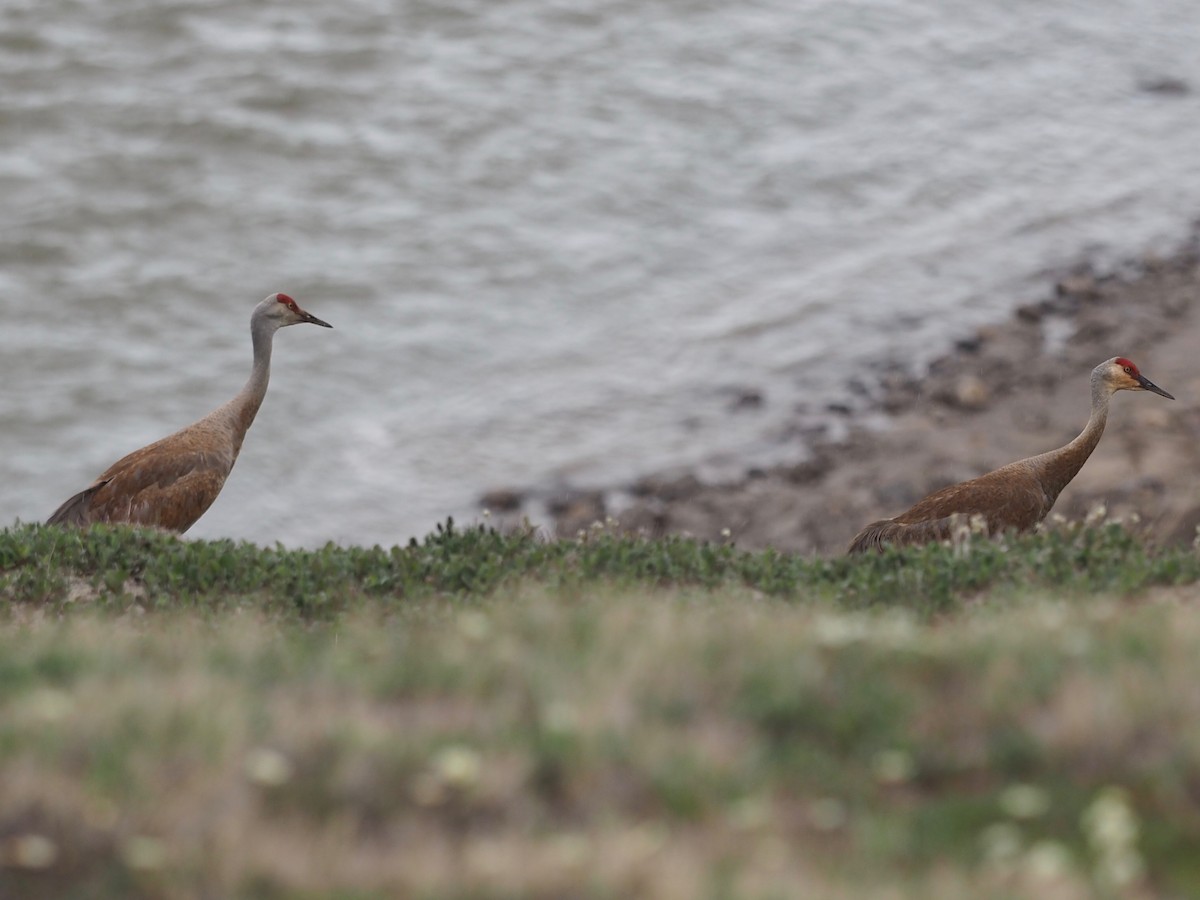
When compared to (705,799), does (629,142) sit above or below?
below

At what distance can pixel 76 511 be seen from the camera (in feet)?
38.3

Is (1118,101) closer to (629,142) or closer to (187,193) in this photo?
(629,142)

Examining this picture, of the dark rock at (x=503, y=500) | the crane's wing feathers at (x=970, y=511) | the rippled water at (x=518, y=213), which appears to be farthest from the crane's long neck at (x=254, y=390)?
the crane's wing feathers at (x=970, y=511)

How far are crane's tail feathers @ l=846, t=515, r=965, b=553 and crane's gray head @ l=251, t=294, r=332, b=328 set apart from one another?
4547mm

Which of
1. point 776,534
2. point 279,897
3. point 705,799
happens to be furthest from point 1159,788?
point 776,534

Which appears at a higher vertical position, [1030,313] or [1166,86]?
[1166,86]

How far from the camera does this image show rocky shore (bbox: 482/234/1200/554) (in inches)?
568

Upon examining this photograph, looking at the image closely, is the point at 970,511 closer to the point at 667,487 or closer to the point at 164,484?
the point at 667,487

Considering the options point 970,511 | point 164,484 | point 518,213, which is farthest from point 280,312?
point 518,213

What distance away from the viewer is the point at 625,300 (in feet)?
68.0

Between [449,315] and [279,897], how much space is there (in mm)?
16484

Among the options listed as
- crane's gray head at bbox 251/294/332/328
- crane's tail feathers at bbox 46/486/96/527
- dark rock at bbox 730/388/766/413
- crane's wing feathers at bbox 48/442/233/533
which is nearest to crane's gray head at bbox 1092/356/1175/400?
dark rock at bbox 730/388/766/413

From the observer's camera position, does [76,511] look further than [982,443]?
No

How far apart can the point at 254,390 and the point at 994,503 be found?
5.51 metres
